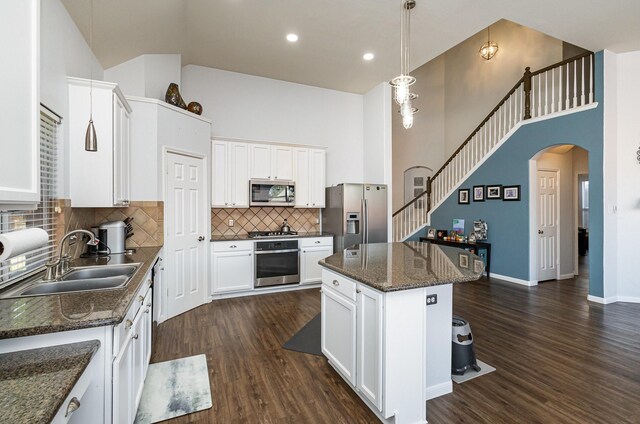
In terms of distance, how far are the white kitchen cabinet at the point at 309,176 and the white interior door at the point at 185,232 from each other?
1529mm

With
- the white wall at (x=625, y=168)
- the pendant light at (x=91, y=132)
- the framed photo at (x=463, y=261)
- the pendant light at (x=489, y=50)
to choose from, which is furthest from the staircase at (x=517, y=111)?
the pendant light at (x=91, y=132)

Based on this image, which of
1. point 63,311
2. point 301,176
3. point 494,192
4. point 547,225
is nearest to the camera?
point 63,311

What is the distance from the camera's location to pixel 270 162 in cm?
487

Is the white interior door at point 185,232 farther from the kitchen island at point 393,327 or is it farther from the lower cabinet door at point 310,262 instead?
the kitchen island at point 393,327

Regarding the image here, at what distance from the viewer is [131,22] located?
9.78 ft

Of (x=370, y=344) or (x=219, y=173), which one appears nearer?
(x=370, y=344)

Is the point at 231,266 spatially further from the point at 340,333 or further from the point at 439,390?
the point at 439,390

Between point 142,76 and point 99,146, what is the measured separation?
1.58 m

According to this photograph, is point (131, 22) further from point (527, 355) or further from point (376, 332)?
point (527, 355)

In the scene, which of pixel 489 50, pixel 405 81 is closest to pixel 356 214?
pixel 405 81

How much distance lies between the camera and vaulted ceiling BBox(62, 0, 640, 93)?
10.2 feet

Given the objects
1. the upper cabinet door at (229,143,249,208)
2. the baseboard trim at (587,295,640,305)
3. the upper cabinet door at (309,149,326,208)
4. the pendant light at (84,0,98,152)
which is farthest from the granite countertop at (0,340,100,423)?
the baseboard trim at (587,295,640,305)

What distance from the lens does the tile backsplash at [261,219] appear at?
4.84 m

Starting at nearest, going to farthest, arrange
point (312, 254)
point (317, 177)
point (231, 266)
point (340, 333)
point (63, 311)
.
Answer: point (63, 311), point (340, 333), point (231, 266), point (312, 254), point (317, 177)
